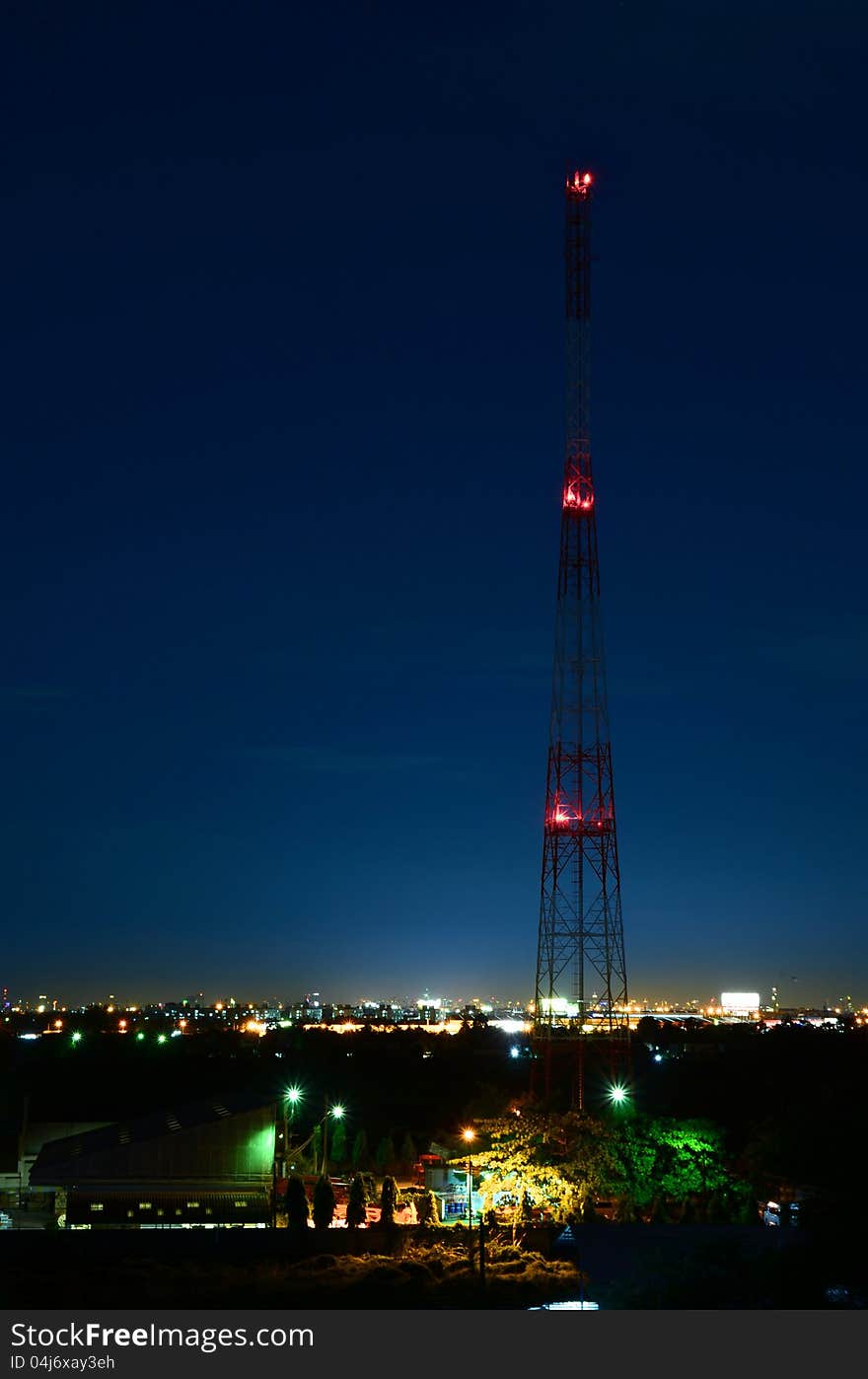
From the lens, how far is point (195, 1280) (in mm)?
23031

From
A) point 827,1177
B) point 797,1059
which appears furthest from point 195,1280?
point 797,1059

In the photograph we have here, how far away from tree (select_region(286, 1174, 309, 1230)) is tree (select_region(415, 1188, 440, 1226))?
312 centimetres

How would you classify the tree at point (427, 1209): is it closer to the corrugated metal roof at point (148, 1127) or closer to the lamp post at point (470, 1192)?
the lamp post at point (470, 1192)

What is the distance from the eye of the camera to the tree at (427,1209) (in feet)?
99.1

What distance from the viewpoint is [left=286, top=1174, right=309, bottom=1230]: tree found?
28031mm

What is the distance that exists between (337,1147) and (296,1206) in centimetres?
1588

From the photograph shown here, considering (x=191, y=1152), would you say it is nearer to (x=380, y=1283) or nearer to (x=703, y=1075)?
(x=380, y=1283)

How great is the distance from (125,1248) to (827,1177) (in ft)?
54.1

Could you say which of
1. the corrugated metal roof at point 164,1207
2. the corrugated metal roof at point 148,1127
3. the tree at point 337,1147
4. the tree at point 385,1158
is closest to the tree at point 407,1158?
the tree at point 385,1158

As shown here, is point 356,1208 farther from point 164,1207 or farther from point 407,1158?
point 407,1158

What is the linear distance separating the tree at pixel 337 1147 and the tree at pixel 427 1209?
38.3 feet

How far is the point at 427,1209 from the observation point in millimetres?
30453

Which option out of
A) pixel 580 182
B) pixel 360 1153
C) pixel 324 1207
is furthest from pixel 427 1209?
pixel 580 182

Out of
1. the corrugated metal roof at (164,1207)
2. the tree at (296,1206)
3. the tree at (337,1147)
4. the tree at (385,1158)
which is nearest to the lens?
the tree at (296,1206)
